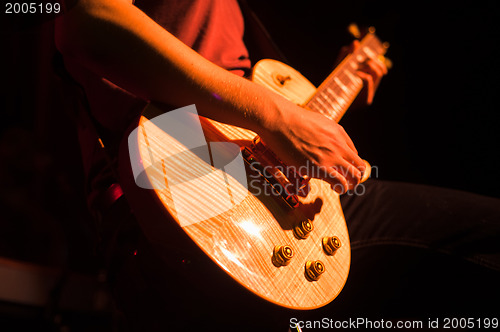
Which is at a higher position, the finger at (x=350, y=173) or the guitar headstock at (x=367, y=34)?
the guitar headstock at (x=367, y=34)

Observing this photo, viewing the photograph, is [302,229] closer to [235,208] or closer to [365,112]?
[235,208]

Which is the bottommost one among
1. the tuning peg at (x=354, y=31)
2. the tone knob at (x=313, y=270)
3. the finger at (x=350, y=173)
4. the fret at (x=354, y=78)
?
the tone knob at (x=313, y=270)

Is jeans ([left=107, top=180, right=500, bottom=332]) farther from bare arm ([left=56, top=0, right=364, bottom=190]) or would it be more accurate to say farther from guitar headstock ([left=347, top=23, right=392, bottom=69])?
guitar headstock ([left=347, top=23, right=392, bottom=69])

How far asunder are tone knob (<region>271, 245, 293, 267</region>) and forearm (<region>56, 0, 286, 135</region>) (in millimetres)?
264

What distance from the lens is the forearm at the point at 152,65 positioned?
58 centimetres

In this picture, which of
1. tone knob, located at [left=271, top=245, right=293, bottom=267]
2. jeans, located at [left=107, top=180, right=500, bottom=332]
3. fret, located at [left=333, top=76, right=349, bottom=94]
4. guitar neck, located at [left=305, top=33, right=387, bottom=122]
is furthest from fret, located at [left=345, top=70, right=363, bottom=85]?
tone knob, located at [left=271, top=245, right=293, bottom=267]

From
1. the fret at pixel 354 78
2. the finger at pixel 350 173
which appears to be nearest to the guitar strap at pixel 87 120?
the finger at pixel 350 173

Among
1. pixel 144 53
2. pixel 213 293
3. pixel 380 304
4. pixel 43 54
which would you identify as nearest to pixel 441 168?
pixel 380 304

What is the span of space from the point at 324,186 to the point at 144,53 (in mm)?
572

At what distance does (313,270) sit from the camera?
2.17 feet

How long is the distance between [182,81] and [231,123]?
138 mm

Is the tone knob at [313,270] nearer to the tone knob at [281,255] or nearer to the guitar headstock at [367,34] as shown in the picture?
the tone knob at [281,255]

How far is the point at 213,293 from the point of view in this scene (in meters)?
0.62

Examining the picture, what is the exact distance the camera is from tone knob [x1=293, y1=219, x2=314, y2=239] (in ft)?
2.28
